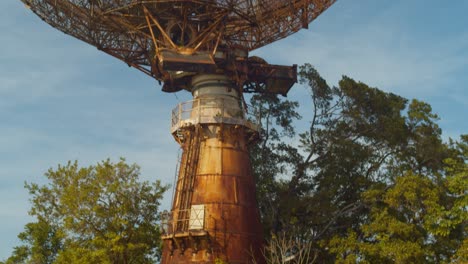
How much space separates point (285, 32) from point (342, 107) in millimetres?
11387

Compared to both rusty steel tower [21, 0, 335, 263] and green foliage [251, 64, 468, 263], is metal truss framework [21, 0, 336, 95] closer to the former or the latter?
rusty steel tower [21, 0, 335, 263]

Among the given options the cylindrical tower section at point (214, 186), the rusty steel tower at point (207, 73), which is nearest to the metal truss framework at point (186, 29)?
the rusty steel tower at point (207, 73)

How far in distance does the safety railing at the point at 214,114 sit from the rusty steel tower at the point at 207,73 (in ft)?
0.19

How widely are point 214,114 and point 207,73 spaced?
280cm

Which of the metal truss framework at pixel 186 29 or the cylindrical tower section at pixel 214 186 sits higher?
the metal truss framework at pixel 186 29

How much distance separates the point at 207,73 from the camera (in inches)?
1297

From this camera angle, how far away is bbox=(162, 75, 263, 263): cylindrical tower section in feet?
94.6

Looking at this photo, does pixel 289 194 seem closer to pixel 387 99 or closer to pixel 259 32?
pixel 387 99

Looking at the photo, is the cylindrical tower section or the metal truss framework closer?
the cylindrical tower section

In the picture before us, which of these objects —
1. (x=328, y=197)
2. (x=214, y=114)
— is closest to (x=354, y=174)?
(x=328, y=197)

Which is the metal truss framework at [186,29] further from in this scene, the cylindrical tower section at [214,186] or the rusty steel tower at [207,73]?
the cylindrical tower section at [214,186]

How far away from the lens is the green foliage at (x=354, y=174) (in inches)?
1229

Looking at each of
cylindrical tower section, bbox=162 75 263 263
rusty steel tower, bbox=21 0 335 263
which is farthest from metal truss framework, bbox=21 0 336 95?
cylindrical tower section, bbox=162 75 263 263

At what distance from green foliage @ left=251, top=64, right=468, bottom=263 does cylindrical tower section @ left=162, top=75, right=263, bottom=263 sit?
6.51 meters
